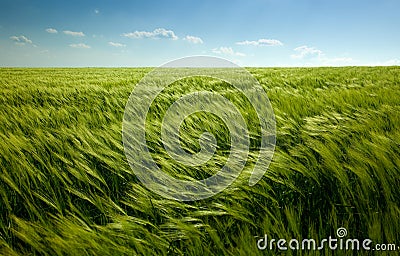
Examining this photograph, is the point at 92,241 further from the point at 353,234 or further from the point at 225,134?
the point at 225,134

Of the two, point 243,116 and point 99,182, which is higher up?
point 243,116

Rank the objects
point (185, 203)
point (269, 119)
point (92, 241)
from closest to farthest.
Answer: point (92, 241)
point (185, 203)
point (269, 119)

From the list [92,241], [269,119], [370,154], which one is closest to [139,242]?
[92,241]

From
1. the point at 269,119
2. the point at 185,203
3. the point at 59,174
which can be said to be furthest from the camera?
the point at 269,119

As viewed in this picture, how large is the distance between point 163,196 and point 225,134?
2.68 ft

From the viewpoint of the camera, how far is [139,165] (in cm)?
118

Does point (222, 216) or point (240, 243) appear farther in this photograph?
point (222, 216)

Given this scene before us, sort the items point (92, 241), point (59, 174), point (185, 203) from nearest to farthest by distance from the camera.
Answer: point (92, 241) < point (185, 203) < point (59, 174)

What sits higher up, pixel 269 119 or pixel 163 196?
pixel 269 119

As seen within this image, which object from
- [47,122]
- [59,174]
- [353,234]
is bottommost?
[353,234]

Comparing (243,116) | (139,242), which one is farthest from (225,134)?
(139,242)

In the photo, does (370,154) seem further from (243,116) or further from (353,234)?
(243,116)

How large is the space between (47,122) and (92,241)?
153 cm

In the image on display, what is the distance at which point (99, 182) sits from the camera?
3.76ft
